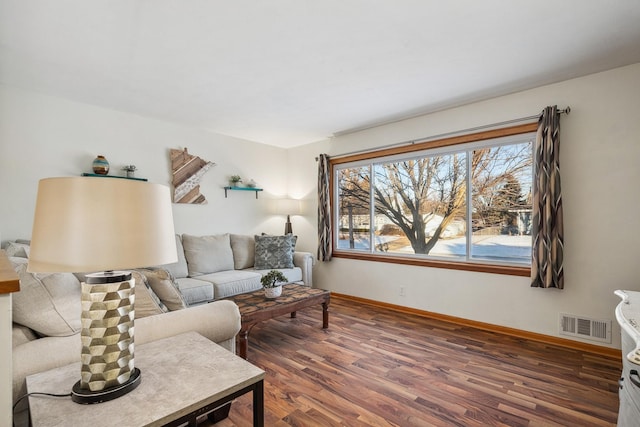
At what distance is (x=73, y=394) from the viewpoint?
96 centimetres

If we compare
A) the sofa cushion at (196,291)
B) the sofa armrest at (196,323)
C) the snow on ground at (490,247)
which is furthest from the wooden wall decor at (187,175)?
the snow on ground at (490,247)

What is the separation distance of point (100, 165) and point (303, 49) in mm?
2467

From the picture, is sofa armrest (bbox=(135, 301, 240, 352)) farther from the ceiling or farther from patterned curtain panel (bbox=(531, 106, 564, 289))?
patterned curtain panel (bbox=(531, 106, 564, 289))

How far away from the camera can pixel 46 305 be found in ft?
4.38

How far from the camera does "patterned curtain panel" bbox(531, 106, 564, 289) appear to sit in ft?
8.83

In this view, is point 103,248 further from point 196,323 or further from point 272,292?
point 272,292

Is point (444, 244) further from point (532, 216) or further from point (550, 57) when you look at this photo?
point (550, 57)

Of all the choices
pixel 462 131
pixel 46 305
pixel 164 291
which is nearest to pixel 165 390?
pixel 46 305

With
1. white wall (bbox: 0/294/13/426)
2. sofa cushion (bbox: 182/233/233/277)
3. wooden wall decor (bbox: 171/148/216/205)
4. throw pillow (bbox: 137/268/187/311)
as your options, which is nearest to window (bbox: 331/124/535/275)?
sofa cushion (bbox: 182/233/233/277)

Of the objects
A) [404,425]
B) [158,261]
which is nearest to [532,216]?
[404,425]

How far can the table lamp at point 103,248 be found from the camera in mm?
856

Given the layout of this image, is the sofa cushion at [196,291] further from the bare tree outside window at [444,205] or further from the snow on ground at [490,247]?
the snow on ground at [490,247]

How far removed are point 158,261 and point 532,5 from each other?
2363 mm

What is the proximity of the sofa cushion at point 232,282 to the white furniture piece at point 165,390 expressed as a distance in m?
1.88
